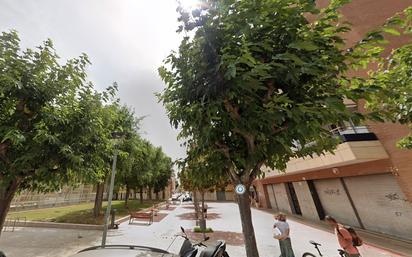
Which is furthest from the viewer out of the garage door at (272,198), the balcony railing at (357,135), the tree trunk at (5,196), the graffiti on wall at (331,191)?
the garage door at (272,198)

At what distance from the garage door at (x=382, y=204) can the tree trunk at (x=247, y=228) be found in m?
9.89

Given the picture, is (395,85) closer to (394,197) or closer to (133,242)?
(394,197)

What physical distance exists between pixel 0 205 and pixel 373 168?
16.2 metres

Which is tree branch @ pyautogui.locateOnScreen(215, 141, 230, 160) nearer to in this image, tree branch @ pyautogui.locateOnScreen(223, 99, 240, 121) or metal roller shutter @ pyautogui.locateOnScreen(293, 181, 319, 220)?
tree branch @ pyautogui.locateOnScreen(223, 99, 240, 121)

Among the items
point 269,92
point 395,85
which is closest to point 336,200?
point 395,85

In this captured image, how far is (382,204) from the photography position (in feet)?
35.9

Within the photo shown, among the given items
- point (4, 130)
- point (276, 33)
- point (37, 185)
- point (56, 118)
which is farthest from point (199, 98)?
point (37, 185)

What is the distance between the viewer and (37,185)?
23.6ft

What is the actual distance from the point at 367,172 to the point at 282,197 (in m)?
12.6

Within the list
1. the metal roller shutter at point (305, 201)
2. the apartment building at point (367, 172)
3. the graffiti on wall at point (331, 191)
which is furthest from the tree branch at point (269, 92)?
the metal roller shutter at point (305, 201)

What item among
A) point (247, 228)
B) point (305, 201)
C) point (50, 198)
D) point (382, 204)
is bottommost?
point (382, 204)

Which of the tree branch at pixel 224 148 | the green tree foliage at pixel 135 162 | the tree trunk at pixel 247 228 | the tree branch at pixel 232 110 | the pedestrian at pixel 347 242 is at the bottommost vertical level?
the pedestrian at pixel 347 242

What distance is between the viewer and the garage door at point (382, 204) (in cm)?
1002

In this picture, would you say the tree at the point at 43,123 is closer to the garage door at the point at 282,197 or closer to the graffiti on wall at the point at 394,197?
the graffiti on wall at the point at 394,197
